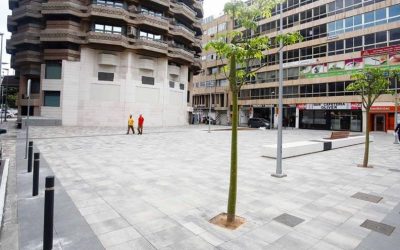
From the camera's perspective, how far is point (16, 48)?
38.3 meters

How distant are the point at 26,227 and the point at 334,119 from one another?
42.8m

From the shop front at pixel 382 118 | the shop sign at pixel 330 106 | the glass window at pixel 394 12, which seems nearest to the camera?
the glass window at pixel 394 12

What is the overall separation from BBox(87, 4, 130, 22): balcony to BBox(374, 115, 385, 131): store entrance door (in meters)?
36.1

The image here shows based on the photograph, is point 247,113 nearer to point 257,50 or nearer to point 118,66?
point 118,66

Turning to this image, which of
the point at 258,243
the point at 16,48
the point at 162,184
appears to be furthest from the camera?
the point at 16,48

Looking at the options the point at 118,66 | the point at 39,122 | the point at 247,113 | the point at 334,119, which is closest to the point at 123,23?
the point at 118,66

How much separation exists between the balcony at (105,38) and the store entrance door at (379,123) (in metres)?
35.2

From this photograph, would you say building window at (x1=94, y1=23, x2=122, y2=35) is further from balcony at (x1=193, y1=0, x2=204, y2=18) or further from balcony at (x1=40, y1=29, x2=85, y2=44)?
balcony at (x1=193, y1=0, x2=204, y2=18)

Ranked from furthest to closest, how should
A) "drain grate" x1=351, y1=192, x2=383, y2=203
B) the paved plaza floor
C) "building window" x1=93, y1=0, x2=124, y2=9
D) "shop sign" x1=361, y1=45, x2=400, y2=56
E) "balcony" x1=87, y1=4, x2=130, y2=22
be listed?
"building window" x1=93, y1=0, x2=124, y2=9 < "shop sign" x1=361, y1=45, x2=400, y2=56 < "balcony" x1=87, y1=4, x2=130, y2=22 < "drain grate" x1=351, y1=192, x2=383, y2=203 < the paved plaza floor

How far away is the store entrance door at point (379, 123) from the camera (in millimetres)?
35938

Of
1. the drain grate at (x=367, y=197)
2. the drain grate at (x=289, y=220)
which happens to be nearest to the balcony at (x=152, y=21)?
the drain grate at (x=367, y=197)

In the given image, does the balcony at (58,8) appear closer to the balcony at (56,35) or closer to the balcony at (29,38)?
the balcony at (56,35)

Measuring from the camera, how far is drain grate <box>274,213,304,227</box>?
194 inches

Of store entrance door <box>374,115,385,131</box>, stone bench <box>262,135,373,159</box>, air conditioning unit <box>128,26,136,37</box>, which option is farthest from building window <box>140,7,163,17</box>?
store entrance door <box>374,115,385,131</box>
